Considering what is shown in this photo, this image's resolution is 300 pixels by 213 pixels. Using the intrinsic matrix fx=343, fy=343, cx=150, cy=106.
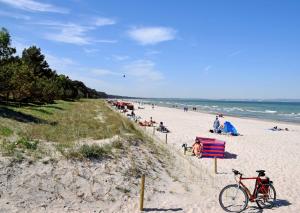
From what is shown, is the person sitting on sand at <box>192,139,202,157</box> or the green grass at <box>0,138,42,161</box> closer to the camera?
Answer: the green grass at <box>0,138,42,161</box>

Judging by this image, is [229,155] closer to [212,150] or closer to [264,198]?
[212,150]

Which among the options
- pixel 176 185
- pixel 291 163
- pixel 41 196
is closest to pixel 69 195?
pixel 41 196

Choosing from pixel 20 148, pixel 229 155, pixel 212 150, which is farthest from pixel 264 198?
pixel 229 155

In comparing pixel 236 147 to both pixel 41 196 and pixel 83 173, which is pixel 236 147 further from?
pixel 41 196

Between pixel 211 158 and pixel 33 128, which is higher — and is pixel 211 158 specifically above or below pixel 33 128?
below

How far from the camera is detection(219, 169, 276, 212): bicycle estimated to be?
412 inches

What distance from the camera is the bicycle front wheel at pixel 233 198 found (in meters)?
10.5

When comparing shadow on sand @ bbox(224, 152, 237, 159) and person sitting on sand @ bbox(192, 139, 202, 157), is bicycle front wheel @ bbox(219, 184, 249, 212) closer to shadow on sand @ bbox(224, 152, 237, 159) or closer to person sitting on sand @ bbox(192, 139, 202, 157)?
person sitting on sand @ bbox(192, 139, 202, 157)

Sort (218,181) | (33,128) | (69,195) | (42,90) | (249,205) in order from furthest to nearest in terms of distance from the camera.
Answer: (42,90) → (33,128) → (218,181) → (249,205) → (69,195)

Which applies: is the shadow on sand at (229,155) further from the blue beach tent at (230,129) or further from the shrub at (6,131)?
the shrub at (6,131)

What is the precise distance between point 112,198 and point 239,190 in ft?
12.8

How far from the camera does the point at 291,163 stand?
19.0m

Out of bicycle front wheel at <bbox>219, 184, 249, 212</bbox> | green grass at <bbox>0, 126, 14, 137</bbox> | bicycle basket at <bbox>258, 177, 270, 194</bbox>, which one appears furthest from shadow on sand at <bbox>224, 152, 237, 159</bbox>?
green grass at <bbox>0, 126, 14, 137</bbox>

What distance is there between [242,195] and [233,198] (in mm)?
368
